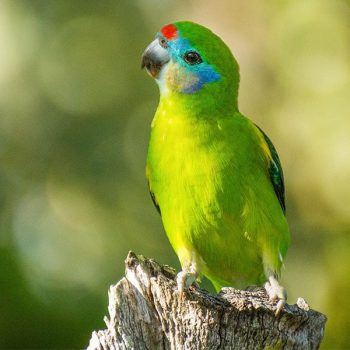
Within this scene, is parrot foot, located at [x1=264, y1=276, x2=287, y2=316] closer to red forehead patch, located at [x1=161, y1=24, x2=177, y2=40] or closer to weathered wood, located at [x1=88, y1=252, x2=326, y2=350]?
weathered wood, located at [x1=88, y1=252, x2=326, y2=350]

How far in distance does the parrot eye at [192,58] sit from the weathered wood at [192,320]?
207 cm

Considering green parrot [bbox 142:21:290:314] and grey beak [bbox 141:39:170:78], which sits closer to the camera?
green parrot [bbox 142:21:290:314]

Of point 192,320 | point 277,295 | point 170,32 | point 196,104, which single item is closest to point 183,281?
point 192,320

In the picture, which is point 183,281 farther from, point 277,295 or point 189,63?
point 189,63

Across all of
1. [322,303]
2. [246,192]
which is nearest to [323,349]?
[322,303]

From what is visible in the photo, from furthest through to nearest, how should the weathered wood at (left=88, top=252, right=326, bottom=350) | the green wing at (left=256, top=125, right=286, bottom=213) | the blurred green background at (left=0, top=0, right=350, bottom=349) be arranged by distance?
1. the blurred green background at (left=0, top=0, right=350, bottom=349)
2. the green wing at (left=256, top=125, right=286, bottom=213)
3. the weathered wood at (left=88, top=252, right=326, bottom=350)

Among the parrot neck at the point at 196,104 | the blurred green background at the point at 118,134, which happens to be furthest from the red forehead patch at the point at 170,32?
the blurred green background at the point at 118,134

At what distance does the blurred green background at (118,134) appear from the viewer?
314 inches

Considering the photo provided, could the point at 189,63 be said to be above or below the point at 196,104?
above

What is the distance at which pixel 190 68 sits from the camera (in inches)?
240

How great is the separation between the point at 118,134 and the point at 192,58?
3131 millimetres

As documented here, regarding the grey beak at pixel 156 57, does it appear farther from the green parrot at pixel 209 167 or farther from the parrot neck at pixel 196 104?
the parrot neck at pixel 196 104

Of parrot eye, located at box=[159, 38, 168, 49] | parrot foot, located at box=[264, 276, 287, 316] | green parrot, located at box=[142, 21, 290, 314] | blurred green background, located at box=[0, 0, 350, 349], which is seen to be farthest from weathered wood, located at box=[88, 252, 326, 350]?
blurred green background, located at box=[0, 0, 350, 349]

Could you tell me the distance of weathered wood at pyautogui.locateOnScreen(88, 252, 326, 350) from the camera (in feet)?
14.0
